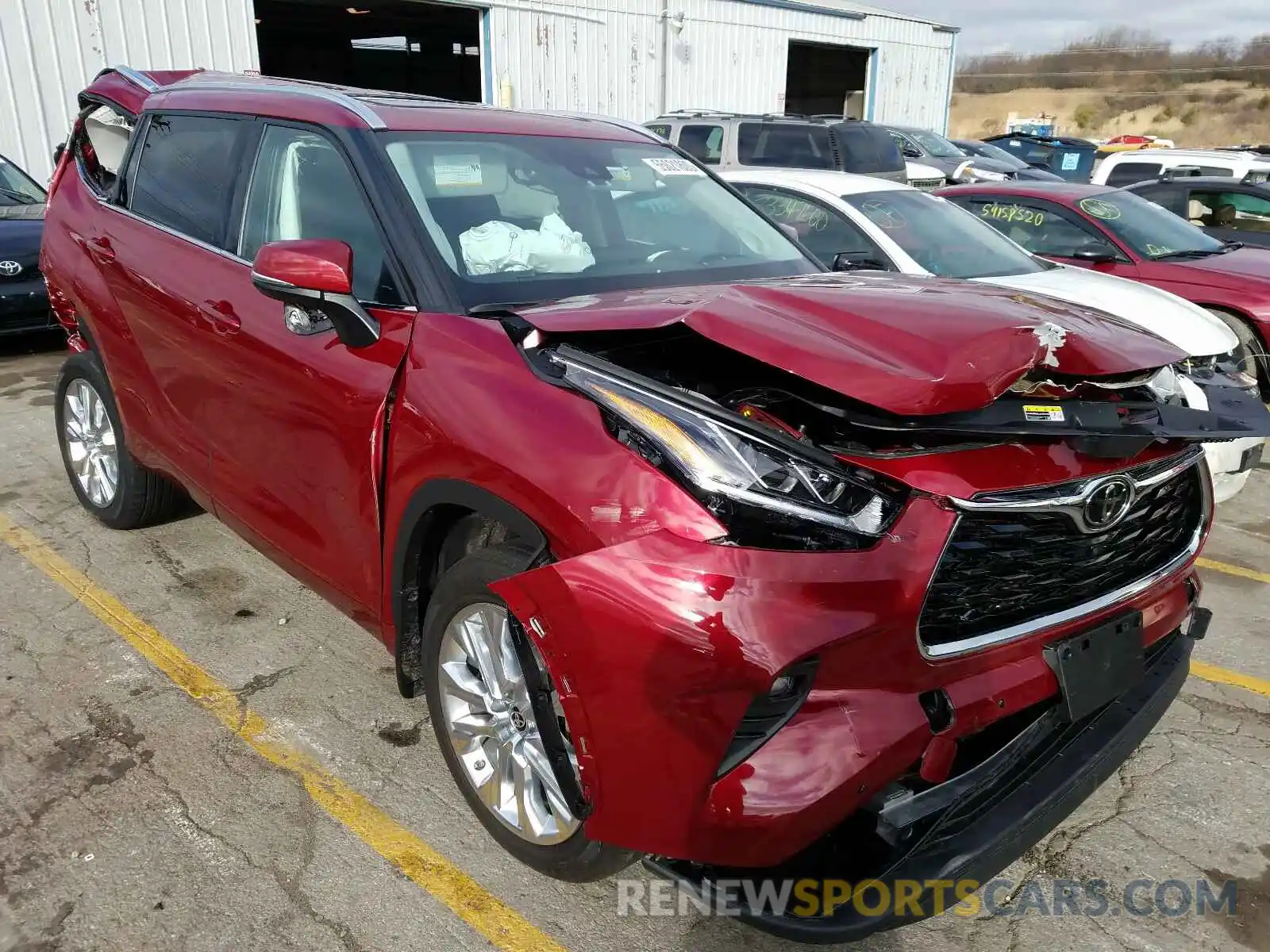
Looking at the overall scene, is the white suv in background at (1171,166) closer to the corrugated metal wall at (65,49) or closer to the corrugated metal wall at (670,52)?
the corrugated metal wall at (670,52)

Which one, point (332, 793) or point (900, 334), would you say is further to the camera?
point (332, 793)

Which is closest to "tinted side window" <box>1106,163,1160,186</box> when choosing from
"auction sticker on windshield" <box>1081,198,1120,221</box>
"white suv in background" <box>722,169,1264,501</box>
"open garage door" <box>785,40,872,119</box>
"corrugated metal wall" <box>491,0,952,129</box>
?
"auction sticker on windshield" <box>1081,198,1120,221</box>

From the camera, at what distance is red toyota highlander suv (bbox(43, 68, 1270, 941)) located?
185 centimetres

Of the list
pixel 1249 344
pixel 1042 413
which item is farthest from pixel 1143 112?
pixel 1042 413

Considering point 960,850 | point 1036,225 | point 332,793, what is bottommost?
point 332,793

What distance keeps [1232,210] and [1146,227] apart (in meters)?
2.66

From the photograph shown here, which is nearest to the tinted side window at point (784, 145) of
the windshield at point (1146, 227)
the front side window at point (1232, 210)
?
the front side window at point (1232, 210)

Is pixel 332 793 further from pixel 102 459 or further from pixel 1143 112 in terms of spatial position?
pixel 1143 112

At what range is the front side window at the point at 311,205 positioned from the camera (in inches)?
111

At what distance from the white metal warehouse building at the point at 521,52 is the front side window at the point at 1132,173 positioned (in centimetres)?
829

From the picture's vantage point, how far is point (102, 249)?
402 cm

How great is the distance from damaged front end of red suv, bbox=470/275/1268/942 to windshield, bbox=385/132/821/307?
595mm

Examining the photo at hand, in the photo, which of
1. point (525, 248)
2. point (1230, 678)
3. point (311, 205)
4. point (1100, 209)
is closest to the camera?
point (525, 248)

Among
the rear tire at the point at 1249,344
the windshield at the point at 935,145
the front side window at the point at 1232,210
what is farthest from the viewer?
the windshield at the point at 935,145
